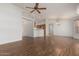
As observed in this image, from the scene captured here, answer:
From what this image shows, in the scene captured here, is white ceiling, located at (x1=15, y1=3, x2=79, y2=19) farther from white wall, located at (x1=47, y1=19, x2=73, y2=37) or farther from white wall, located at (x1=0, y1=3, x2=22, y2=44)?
white wall, located at (x1=0, y1=3, x2=22, y2=44)

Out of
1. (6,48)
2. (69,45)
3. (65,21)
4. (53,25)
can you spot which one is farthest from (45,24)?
(6,48)

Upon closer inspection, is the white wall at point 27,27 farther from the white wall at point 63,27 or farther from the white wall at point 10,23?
the white wall at point 63,27

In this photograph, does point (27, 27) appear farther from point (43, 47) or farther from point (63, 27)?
point (63, 27)

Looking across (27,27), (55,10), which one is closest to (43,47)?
(27,27)

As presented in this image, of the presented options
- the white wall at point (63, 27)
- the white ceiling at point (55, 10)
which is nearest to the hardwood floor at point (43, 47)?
the white wall at point (63, 27)

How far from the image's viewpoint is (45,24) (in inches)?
128

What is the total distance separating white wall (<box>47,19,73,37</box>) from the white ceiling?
10 centimetres

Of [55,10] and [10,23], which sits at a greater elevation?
[55,10]

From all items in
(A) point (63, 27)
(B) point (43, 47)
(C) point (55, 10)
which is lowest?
(B) point (43, 47)

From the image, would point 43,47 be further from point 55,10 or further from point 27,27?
point 55,10

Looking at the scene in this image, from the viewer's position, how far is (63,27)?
10.6 ft

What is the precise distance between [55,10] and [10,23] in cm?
93

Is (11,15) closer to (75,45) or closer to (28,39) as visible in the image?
(28,39)

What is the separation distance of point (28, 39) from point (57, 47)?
624 mm
